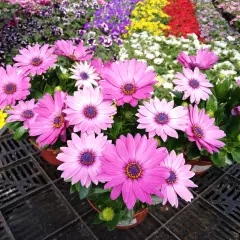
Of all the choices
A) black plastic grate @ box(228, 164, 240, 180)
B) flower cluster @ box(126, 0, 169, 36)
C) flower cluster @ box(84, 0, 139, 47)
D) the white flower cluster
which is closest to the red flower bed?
flower cluster @ box(126, 0, 169, 36)

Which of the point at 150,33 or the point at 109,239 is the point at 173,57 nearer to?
the point at 150,33

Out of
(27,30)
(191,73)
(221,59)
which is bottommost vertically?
(221,59)

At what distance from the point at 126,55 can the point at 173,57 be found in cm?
61

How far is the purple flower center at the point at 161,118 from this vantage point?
0.90 meters

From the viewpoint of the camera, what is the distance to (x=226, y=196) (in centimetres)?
141

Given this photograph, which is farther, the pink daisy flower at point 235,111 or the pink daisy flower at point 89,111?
the pink daisy flower at point 235,111

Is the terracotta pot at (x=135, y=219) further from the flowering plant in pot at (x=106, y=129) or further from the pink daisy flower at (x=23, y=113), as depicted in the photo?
the pink daisy flower at (x=23, y=113)

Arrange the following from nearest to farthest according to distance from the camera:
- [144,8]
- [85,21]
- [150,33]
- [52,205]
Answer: [52,205] < [85,21] < [150,33] < [144,8]

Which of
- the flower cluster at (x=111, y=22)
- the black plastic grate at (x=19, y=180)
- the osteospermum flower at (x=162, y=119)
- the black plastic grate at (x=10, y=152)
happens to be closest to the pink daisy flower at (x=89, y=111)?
the osteospermum flower at (x=162, y=119)

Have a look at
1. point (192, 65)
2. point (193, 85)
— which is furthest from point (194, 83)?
point (192, 65)

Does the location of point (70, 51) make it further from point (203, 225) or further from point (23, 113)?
point (203, 225)

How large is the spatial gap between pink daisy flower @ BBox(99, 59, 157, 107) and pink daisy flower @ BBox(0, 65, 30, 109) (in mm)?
330

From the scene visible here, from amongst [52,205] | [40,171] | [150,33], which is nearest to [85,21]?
[150,33]

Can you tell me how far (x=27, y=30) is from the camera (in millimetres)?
3068
